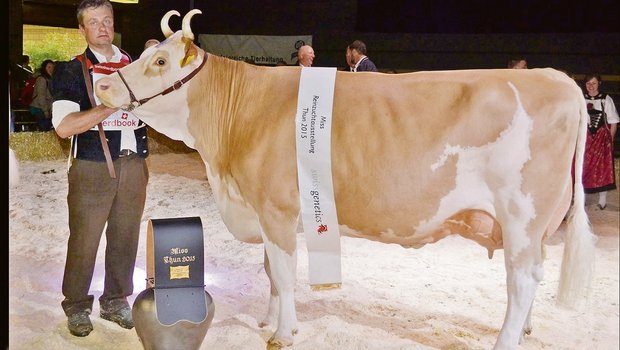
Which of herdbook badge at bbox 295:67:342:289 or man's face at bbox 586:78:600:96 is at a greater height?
man's face at bbox 586:78:600:96

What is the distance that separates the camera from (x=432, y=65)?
10164mm

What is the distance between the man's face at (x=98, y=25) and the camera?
9.99ft

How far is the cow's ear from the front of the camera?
2994 millimetres

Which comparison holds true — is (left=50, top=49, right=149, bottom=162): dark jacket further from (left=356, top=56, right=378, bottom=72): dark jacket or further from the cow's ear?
(left=356, top=56, right=378, bottom=72): dark jacket

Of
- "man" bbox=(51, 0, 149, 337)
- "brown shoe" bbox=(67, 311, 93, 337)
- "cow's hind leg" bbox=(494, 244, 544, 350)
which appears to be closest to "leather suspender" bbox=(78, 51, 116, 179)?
"man" bbox=(51, 0, 149, 337)

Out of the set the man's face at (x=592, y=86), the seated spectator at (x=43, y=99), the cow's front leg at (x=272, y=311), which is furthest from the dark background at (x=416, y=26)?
the cow's front leg at (x=272, y=311)

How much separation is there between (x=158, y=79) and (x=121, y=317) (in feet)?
4.16

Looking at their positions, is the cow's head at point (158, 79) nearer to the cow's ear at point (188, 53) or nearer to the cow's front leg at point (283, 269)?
the cow's ear at point (188, 53)

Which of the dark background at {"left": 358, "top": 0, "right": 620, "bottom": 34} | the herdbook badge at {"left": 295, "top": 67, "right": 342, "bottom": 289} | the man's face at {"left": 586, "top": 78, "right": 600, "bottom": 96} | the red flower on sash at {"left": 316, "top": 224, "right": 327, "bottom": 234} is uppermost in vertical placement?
the dark background at {"left": 358, "top": 0, "right": 620, "bottom": 34}

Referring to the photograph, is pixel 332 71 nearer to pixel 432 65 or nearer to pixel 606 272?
pixel 606 272

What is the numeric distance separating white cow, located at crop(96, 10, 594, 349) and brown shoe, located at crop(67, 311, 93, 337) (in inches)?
35.6

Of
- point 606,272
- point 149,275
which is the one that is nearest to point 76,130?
point 149,275

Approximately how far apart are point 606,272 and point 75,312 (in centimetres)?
345

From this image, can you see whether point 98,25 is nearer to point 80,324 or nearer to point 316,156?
point 316,156
